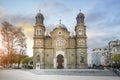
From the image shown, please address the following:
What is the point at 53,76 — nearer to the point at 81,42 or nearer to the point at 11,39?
the point at 11,39

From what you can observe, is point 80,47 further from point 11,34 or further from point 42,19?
point 11,34

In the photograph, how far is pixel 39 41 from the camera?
65.4 ft

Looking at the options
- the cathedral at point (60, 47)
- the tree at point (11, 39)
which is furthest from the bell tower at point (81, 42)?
the tree at point (11, 39)

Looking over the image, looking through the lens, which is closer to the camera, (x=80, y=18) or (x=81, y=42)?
(x=81, y=42)

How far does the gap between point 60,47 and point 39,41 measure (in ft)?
5.07

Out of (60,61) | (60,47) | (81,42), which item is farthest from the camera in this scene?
(60,61)

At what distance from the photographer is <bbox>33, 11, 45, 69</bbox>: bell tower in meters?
19.6

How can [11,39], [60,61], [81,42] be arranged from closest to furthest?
[11,39] < [81,42] < [60,61]

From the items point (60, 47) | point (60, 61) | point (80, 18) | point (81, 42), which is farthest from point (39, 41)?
point (80, 18)

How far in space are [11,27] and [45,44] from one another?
824 cm

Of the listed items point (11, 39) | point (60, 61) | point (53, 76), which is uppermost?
point (11, 39)

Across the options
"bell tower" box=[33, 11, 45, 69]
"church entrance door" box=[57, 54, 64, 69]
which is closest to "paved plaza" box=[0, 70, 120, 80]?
"bell tower" box=[33, 11, 45, 69]

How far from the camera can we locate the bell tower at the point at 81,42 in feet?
64.2

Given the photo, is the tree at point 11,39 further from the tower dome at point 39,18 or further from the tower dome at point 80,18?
the tower dome at point 80,18
